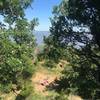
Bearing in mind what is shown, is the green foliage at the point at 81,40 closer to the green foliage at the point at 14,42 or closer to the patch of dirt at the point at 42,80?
the green foliage at the point at 14,42

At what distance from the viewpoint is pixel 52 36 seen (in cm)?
2189

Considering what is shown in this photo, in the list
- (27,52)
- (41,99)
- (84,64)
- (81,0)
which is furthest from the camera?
(41,99)

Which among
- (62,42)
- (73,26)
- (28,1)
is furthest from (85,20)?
(28,1)

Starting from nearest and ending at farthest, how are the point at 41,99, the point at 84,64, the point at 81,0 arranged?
the point at 81,0
the point at 84,64
the point at 41,99

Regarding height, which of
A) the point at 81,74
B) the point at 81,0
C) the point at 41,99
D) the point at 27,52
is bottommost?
the point at 41,99

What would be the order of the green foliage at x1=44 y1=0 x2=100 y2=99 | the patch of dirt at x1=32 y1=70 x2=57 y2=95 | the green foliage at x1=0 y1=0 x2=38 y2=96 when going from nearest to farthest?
the green foliage at x1=0 y1=0 x2=38 y2=96
the green foliage at x1=44 y1=0 x2=100 y2=99
the patch of dirt at x1=32 y1=70 x2=57 y2=95

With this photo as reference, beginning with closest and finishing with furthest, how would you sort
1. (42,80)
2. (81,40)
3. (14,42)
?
(14,42) → (81,40) → (42,80)

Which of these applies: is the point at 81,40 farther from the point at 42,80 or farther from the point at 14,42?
the point at 42,80

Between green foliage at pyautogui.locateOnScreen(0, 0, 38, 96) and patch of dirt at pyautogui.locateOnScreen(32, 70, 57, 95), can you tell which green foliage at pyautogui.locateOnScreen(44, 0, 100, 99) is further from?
patch of dirt at pyautogui.locateOnScreen(32, 70, 57, 95)

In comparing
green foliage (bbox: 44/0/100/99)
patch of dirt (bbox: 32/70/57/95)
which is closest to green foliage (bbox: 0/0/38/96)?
green foliage (bbox: 44/0/100/99)

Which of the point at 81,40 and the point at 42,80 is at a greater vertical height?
the point at 81,40

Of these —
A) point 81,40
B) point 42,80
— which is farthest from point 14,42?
point 42,80

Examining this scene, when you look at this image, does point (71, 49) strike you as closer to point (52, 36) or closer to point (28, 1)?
point (52, 36)

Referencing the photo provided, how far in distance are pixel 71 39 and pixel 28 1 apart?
150 inches
